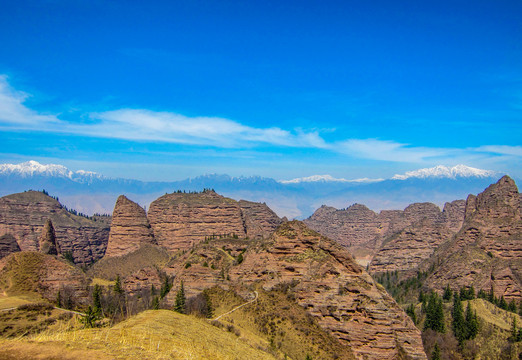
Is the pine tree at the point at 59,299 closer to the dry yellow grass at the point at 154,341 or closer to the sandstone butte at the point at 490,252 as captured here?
the dry yellow grass at the point at 154,341

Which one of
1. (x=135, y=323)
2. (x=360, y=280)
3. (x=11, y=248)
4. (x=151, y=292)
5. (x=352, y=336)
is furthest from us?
(x=11, y=248)

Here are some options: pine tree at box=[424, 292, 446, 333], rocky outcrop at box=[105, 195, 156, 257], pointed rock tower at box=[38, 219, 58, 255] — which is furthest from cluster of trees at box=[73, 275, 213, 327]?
rocky outcrop at box=[105, 195, 156, 257]

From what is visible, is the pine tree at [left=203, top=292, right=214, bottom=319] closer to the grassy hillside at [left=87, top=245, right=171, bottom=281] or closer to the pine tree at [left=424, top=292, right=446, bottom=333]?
the pine tree at [left=424, top=292, right=446, bottom=333]

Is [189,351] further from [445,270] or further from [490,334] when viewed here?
[445,270]

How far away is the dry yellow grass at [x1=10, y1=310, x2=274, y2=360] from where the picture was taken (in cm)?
3141

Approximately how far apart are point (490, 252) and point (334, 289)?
109809 millimetres

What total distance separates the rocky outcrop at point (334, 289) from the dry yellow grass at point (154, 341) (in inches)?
664

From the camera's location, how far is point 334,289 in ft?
240

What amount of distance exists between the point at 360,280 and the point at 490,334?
49915 millimetres

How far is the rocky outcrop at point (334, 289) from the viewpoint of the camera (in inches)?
2665

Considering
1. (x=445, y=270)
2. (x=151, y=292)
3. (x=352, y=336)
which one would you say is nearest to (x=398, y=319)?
(x=352, y=336)

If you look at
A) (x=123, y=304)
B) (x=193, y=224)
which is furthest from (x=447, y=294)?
(x=193, y=224)

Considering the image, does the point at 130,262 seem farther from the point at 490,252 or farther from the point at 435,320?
the point at 490,252

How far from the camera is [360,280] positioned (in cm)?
7388
